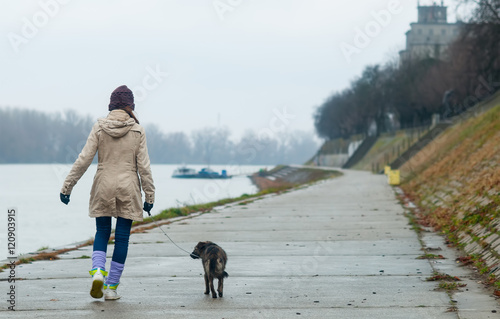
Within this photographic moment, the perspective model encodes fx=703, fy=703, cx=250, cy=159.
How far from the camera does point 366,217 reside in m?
16.0

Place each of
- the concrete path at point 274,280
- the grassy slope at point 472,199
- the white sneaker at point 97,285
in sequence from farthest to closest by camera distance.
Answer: the grassy slope at point 472,199 < the white sneaker at point 97,285 < the concrete path at point 274,280

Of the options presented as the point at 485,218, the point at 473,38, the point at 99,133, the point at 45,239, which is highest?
the point at 473,38

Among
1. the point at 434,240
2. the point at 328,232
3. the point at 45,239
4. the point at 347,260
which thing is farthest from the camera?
the point at 45,239

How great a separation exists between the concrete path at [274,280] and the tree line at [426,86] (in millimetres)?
31922

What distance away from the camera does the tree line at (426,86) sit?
139 ft

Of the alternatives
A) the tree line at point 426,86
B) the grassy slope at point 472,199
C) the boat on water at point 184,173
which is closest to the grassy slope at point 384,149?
the tree line at point 426,86

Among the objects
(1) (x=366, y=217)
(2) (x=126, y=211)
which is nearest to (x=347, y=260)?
(2) (x=126, y=211)

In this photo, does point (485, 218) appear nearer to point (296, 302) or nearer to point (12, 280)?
point (296, 302)

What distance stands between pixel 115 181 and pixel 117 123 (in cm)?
56

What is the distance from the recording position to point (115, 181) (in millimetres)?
6703

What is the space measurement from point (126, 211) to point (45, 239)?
1267 cm

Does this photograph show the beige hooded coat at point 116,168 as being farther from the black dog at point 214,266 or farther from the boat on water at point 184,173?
the boat on water at point 184,173

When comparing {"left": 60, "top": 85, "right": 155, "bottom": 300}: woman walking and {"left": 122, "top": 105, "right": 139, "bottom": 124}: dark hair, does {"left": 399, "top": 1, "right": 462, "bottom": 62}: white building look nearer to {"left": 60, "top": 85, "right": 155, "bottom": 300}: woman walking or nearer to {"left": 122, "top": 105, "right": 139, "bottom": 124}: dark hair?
{"left": 122, "top": 105, "right": 139, "bottom": 124}: dark hair

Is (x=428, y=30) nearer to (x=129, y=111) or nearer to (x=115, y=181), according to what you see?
(x=129, y=111)
